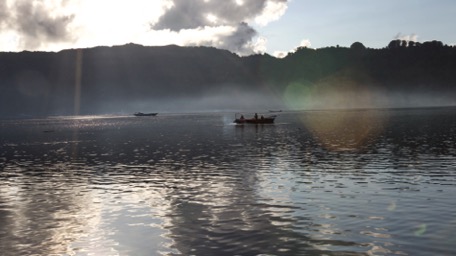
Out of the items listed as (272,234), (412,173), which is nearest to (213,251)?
(272,234)

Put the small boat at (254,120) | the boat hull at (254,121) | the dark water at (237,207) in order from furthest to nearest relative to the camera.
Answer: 1. the boat hull at (254,121)
2. the small boat at (254,120)
3. the dark water at (237,207)

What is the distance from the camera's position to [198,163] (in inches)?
2452

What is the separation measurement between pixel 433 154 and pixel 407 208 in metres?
35.9

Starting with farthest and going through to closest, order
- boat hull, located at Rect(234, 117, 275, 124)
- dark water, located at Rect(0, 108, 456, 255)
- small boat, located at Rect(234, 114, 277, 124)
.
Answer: boat hull, located at Rect(234, 117, 275, 124) → small boat, located at Rect(234, 114, 277, 124) → dark water, located at Rect(0, 108, 456, 255)

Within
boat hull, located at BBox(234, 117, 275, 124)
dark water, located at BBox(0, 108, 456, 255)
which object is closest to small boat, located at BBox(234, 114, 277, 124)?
boat hull, located at BBox(234, 117, 275, 124)

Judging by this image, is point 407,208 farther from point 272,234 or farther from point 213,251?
point 213,251

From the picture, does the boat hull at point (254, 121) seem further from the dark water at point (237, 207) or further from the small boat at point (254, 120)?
the dark water at point (237, 207)

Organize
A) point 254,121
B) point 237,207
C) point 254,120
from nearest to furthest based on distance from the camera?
point 237,207 → point 254,120 → point 254,121

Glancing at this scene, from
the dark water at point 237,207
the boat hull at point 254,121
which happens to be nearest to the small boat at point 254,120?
the boat hull at point 254,121

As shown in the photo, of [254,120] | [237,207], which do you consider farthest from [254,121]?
[237,207]

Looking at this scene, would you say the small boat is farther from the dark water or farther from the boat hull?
the dark water

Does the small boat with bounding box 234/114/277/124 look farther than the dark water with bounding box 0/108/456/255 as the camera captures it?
Yes

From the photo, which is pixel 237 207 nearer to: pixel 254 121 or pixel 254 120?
pixel 254 120

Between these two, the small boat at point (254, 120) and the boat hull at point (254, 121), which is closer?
the small boat at point (254, 120)
